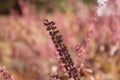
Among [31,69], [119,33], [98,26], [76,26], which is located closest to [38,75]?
[31,69]

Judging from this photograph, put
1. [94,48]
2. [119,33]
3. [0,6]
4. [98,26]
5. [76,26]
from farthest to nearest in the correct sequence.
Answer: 1. [0,6]
2. [76,26]
3. [98,26]
4. [94,48]
5. [119,33]

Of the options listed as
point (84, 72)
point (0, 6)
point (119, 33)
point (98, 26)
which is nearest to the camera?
point (84, 72)

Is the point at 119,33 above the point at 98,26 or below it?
below

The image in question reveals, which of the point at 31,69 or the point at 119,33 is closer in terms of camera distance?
the point at 119,33

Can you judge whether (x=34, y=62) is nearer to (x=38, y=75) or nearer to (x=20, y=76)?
(x=20, y=76)

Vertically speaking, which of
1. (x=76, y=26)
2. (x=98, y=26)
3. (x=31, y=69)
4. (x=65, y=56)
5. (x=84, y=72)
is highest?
(x=76, y=26)

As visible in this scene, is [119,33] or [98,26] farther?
[98,26]

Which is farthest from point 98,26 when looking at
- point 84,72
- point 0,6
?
point 0,6

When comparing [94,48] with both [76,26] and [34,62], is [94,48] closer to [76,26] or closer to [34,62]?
[34,62]

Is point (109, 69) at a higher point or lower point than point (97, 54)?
lower
